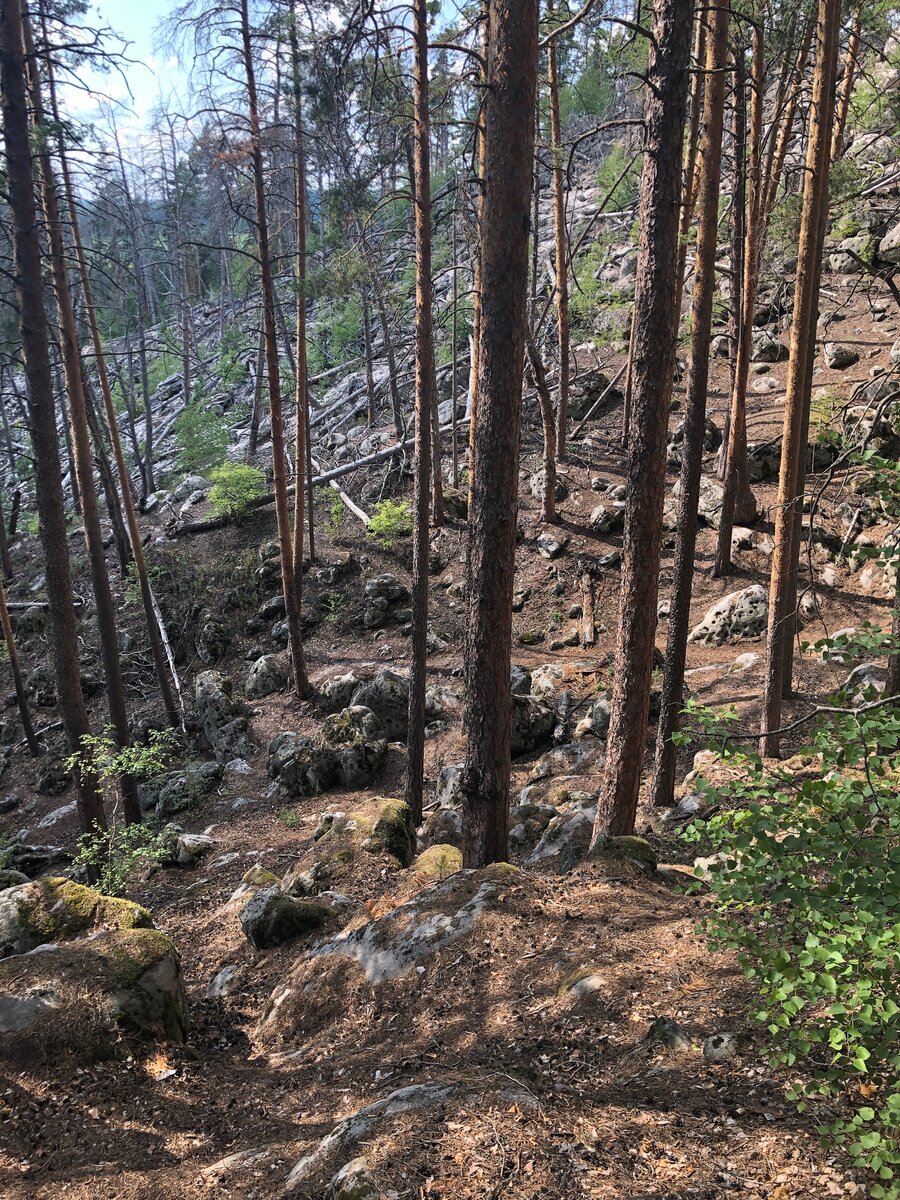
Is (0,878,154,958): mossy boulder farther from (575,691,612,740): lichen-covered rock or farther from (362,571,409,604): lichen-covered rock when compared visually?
(362,571,409,604): lichen-covered rock

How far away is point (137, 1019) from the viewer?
16.4 ft

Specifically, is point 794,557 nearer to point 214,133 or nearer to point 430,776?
point 430,776

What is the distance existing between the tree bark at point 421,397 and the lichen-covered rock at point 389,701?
3321 mm

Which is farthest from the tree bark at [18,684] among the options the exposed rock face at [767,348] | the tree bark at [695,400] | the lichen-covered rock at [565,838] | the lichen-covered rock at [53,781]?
the exposed rock face at [767,348]

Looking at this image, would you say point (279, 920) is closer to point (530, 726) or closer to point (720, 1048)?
point (720, 1048)

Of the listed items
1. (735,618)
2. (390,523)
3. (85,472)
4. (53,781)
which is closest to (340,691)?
(390,523)

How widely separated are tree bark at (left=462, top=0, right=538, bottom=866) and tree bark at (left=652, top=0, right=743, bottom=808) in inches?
117

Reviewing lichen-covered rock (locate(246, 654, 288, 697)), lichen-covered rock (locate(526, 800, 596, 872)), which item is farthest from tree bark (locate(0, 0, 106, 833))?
lichen-covered rock (locate(246, 654, 288, 697))

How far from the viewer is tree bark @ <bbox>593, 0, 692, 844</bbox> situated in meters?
5.62

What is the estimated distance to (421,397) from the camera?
33.4 ft

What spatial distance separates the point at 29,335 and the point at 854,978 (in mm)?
9098

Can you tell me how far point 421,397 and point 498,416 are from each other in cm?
474

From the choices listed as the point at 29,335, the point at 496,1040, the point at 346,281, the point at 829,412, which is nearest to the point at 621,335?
the point at 829,412

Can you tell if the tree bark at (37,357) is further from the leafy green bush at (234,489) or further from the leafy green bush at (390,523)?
the leafy green bush at (234,489)
